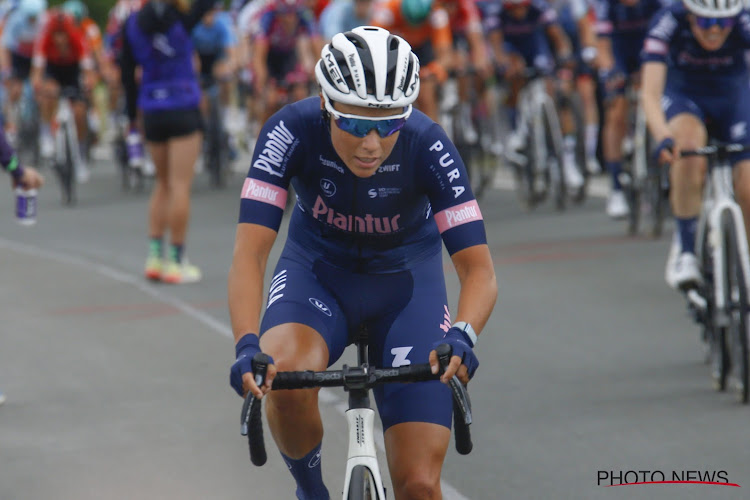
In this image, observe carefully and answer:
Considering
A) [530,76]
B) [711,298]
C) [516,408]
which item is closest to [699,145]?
[711,298]

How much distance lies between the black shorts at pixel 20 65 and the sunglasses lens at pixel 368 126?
18030 millimetres

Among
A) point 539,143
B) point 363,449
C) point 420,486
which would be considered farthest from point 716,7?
point 539,143

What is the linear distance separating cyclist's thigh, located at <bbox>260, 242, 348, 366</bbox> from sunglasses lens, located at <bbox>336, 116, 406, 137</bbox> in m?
0.66

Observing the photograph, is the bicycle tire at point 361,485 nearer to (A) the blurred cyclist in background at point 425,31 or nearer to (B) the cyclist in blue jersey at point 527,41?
(A) the blurred cyclist in background at point 425,31

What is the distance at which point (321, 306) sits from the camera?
4.68m

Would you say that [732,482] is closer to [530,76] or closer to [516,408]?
[516,408]

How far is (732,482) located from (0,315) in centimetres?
616

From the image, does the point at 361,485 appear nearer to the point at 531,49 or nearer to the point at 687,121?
the point at 687,121

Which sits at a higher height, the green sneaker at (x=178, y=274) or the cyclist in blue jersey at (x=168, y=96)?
the cyclist in blue jersey at (x=168, y=96)

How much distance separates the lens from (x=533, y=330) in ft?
29.9

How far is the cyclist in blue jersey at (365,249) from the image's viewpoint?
168 inches

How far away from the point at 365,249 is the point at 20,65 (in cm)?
1777

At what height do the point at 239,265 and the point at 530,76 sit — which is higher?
the point at 239,265

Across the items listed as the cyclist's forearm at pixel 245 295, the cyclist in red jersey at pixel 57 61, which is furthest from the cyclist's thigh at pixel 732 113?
the cyclist in red jersey at pixel 57 61
